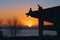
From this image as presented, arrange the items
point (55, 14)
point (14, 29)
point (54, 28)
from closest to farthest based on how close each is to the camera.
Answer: point (55, 14)
point (54, 28)
point (14, 29)

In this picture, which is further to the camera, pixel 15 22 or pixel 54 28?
pixel 15 22

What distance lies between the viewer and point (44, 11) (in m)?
12.9

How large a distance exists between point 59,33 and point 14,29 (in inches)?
2491

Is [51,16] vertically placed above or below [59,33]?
above

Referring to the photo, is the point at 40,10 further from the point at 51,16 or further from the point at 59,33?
the point at 59,33

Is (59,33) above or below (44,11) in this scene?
below

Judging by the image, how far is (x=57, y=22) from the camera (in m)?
13.0

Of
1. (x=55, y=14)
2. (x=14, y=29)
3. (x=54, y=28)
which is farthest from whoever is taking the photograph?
(x=14, y=29)

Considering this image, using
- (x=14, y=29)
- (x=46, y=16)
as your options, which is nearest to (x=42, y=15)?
(x=46, y=16)

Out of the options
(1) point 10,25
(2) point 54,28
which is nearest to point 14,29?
(1) point 10,25

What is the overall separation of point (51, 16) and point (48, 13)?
0.24 m

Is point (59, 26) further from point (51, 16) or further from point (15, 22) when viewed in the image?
point (15, 22)

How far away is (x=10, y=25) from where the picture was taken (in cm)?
7738

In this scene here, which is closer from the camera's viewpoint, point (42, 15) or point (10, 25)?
point (42, 15)
